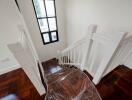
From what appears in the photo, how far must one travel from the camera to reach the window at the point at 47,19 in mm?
2470

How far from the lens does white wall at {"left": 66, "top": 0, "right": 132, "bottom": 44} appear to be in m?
1.40

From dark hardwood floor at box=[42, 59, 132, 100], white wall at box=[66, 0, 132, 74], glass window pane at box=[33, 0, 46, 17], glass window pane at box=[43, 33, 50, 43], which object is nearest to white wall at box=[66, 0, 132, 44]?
white wall at box=[66, 0, 132, 74]

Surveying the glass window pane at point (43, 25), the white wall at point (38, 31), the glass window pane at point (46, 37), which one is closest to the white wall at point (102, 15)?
the white wall at point (38, 31)

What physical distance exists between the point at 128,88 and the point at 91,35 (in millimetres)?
975

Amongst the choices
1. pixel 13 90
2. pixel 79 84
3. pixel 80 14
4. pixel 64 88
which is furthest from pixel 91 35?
pixel 13 90

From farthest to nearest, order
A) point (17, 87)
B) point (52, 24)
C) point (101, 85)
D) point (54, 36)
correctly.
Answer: point (54, 36) → point (52, 24) → point (17, 87) → point (101, 85)

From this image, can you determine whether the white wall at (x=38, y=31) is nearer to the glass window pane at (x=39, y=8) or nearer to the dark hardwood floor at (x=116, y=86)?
the glass window pane at (x=39, y=8)

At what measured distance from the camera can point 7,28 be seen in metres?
1.87

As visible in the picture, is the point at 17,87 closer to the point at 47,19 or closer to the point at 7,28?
the point at 7,28

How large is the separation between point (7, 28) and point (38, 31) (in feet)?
3.11

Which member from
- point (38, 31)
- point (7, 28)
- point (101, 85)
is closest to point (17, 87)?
point (7, 28)

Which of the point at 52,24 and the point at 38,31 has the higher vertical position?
the point at 52,24

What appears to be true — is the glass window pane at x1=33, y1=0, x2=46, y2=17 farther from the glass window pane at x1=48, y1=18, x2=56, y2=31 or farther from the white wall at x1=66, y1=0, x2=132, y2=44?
the white wall at x1=66, y1=0, x2=132, y2=44

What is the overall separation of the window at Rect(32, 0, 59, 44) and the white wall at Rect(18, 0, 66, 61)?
0.13 m
